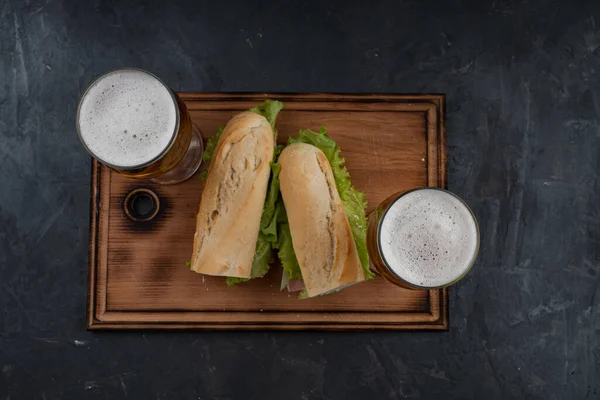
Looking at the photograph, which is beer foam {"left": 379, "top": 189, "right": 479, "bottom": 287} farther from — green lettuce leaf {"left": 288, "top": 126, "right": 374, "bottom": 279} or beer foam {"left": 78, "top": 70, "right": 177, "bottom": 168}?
beer foam {"left": 78, "top": 70, "right": 177, "bottom": 168}

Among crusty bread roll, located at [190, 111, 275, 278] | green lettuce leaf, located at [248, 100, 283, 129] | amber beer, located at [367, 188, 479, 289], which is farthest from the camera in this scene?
green lettuce leaf, located at [248, 100, 283, 129]

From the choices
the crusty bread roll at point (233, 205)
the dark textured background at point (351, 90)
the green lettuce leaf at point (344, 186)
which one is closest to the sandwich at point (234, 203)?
the crusty bread roll at point (233, 205)

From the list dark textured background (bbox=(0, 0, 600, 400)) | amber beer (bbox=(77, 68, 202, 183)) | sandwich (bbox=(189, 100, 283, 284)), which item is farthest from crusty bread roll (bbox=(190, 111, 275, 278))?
dark textured background (bbox=(0, 0, 600, 400))

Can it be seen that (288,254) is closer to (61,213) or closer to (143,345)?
(143,345)

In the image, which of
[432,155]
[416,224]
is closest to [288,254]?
[416,224]

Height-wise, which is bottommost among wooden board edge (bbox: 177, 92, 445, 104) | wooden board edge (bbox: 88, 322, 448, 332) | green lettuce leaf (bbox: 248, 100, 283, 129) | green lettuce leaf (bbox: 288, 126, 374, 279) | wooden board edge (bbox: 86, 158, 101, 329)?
wooden board edge (bbox: 88, 322, 448, 332)

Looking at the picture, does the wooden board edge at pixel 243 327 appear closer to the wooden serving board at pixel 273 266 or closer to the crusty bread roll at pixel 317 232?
the wooden serving board at pixel 273 266

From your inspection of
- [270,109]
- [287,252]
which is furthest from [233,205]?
[270,109]
